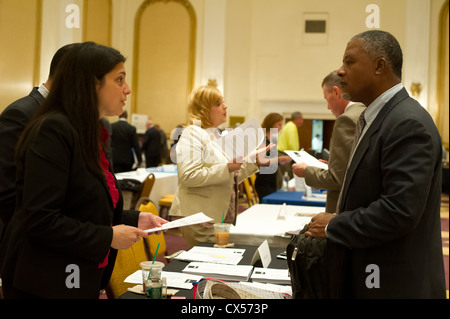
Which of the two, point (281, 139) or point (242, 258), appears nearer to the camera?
point (242, 258)

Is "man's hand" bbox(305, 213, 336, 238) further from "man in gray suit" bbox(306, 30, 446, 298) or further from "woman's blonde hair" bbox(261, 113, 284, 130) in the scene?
"woman's blonde hair" bbox(261, 113, 284, 130)

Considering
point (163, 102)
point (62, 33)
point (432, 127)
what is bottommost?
point (432, 127)

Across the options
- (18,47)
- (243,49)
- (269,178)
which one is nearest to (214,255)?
(269,178)

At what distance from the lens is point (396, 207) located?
1.40 metres

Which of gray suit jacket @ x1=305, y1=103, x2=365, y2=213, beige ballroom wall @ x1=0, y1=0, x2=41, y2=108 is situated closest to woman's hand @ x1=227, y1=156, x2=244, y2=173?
gray suit jacket @ x1=305, y1=103, x2=365, y2=213

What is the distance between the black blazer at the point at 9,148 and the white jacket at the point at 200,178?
1203 mm

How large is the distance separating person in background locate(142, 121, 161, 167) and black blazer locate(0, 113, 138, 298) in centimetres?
899

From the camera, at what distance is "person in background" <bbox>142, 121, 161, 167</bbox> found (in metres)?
10.4

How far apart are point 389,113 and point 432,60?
1182 centimetres

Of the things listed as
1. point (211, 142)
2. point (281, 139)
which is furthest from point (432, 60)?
point (211, 142)

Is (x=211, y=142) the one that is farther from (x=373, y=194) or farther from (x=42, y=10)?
(x=42, y=10)

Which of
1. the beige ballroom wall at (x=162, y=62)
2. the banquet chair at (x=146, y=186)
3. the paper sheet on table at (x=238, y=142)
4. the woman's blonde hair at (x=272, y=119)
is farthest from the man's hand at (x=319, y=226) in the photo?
the beige ballroom wall at (x=162, y=62)

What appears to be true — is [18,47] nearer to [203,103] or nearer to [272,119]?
[272,119]
